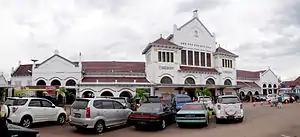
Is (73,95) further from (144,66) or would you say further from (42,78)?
(144,66)

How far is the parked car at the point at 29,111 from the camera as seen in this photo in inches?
479

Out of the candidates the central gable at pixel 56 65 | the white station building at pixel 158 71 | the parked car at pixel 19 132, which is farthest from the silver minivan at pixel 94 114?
the central gable at pixel 56 65

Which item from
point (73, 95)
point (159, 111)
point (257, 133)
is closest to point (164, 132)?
point (159, 111)

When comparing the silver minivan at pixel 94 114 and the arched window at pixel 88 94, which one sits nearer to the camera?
the silver minivan at pixel 94 114

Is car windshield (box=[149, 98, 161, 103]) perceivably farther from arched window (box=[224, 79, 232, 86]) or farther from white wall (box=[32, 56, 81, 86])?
arched window (box=[224, 79, 232, 86])

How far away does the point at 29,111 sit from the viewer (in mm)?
12719

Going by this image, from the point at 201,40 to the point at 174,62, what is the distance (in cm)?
673

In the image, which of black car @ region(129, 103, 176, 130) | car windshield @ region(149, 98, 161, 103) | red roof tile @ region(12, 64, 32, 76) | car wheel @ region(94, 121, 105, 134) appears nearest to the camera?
car wheel @ region(94, 121, 105, 134)

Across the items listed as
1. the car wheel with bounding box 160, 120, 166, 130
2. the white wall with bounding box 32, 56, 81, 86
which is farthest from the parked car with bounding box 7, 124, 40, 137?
the white wall with bounding box 32, 56, 81, 86

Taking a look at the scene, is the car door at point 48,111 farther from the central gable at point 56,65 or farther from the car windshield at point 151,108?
the central gable at point 56,65

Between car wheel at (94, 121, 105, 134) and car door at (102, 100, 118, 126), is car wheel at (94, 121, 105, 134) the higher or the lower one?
the lower one

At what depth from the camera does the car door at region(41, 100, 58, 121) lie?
537 inches

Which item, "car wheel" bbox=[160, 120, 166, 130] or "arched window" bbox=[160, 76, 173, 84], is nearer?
"car wheel" bbox=[160, 120, 166, 130]

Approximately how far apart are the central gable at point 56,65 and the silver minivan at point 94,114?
2157cm
